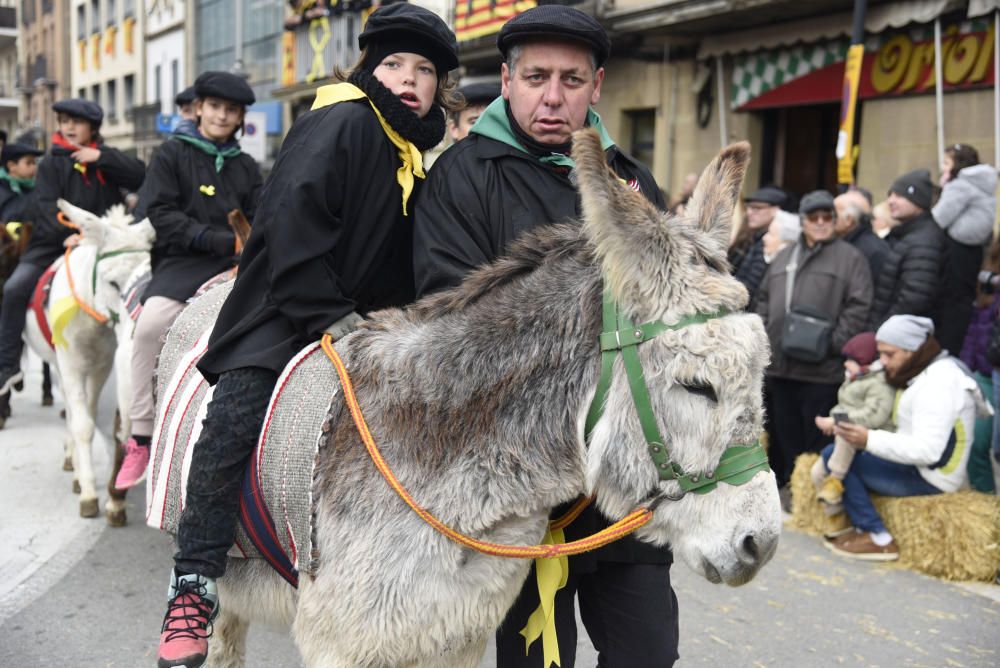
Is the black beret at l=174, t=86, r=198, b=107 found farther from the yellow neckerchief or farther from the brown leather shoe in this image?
the brown leather shoe

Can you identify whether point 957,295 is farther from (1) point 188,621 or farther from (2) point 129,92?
(2) point 129,92

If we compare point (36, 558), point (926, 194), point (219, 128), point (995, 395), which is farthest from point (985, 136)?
point (36, 558)

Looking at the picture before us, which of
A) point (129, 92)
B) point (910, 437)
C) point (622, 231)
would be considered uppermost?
point (129, 92)

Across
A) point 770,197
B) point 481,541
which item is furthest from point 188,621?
point 770,197

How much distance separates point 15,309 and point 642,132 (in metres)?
11.0

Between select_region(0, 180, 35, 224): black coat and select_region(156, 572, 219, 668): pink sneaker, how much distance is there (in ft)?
26.1

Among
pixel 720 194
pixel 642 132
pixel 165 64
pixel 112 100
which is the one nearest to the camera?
pixel 720 194

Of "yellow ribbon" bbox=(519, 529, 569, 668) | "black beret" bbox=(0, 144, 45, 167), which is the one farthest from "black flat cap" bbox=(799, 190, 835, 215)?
"black beret" bbox=(0, 144, 45, 167)

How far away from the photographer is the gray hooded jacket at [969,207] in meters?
6.71

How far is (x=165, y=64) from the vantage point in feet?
125

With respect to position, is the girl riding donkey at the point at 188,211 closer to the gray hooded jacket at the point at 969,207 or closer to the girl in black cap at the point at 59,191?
the girl in black cap at the point at 59,191

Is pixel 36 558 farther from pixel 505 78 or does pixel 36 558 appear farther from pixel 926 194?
pixel 926 194

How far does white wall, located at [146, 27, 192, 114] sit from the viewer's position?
36.6 m

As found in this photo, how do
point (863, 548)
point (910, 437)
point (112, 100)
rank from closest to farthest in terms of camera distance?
1. point (910, 437)
2. point (863, 548)
3. point (112, 100)
